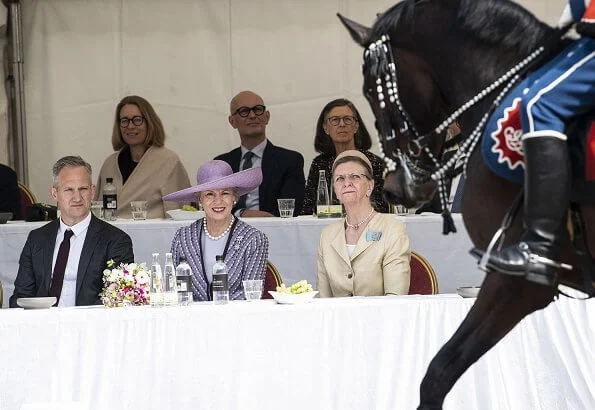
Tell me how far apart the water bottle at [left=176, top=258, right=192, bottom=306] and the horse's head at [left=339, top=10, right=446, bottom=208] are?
167 centimetres

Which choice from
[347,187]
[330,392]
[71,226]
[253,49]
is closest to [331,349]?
[330,392]

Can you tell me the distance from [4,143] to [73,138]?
496 mm

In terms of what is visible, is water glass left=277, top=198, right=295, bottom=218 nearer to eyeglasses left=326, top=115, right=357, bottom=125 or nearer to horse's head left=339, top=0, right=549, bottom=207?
eyeglasses left=326, top=115, right=357, bottom=125

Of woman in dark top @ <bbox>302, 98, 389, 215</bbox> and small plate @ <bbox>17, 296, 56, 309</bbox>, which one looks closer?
small plate @ <bbox>17, 296, 56, 309</bbox>

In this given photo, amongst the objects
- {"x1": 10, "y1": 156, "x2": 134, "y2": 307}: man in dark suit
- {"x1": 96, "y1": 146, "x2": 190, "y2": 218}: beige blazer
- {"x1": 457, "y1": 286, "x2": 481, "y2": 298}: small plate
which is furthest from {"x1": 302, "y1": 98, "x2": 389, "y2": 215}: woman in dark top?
{"x1": 457, "y1": 286, "x2": 481, "y2": 298}: small plate

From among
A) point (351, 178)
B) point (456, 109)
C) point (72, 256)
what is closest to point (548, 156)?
point (456, 109)

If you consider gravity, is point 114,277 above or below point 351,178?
below

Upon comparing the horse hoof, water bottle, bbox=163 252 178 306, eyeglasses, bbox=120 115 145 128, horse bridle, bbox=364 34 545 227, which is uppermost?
eyeglasses, bbox=120 115 145 128

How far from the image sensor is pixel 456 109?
383 cm

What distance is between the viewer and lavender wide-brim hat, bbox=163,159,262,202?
6.07 meters

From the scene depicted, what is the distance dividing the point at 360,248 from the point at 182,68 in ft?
11.5

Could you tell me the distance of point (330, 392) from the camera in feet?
16.7

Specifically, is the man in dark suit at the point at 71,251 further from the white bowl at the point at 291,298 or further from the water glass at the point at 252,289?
the white bowl at the point at 291,298

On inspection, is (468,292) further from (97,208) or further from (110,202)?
(97,208)
